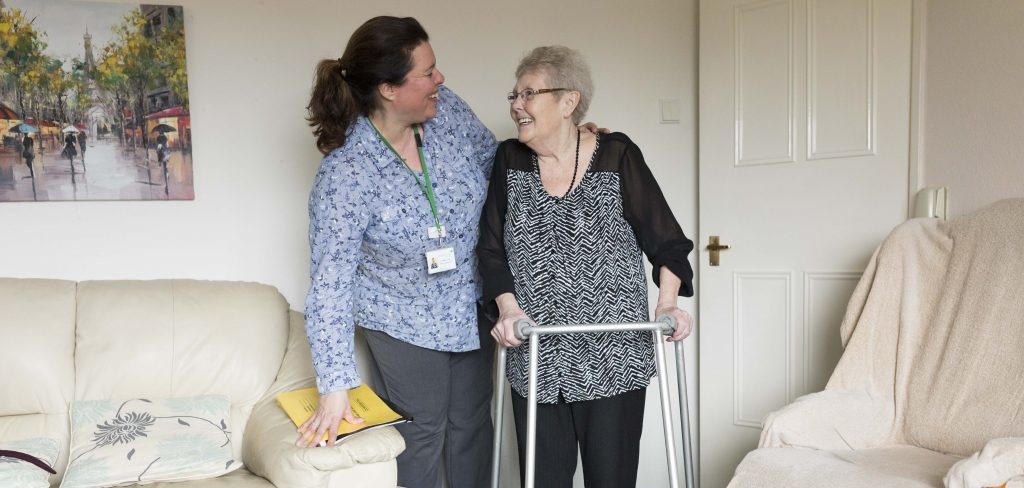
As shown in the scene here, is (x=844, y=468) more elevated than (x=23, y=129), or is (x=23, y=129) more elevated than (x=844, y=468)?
(x=23, y=129)

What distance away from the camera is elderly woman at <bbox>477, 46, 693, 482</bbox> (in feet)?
6.05

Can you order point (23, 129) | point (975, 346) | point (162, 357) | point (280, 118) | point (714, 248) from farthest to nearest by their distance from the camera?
point (714, 248), point (280, 118), point (23, 129), point (162, 357), point (975, 346)

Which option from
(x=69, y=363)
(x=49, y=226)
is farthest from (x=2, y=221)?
(x=69, y=363)

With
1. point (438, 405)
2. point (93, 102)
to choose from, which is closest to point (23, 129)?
point (93, 102)

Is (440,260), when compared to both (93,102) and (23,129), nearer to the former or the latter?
(93,102)

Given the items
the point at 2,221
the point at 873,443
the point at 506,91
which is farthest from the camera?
the point at 506,91

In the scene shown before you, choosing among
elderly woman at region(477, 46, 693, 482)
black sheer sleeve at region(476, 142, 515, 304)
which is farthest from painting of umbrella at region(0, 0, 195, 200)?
elderly woman at region(477, 46, 693, 482)

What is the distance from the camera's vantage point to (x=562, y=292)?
1.84m

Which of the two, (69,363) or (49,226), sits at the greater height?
(49,226)

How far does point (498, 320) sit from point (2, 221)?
160 centimetres

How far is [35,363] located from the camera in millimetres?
2135

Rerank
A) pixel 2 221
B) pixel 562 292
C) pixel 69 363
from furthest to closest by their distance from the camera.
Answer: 1. pixel 2 221
2. pixel 69 363
3. pixel 562 292

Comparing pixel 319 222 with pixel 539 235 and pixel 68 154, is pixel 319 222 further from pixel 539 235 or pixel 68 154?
pixel 68 154

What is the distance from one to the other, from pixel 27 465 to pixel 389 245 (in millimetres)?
959
